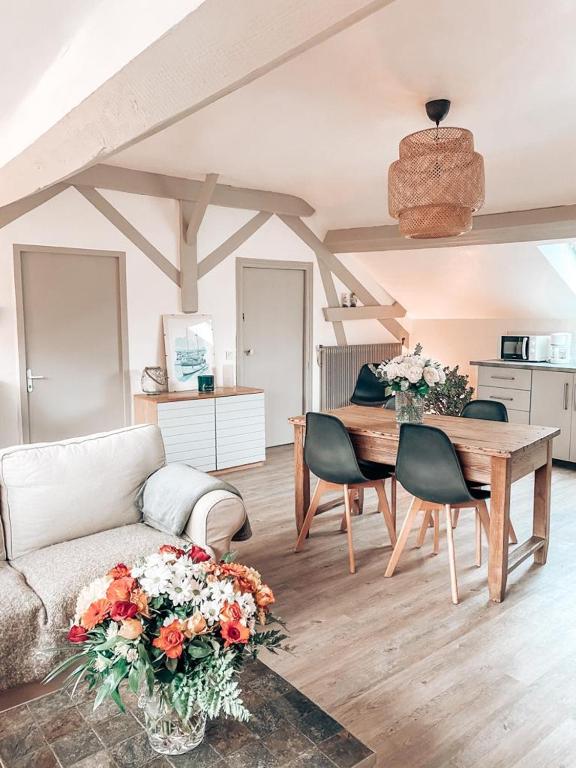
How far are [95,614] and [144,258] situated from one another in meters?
4.45

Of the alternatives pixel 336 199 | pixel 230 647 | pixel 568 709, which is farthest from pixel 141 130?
pixel 336 199

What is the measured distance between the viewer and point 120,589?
142 centimetres

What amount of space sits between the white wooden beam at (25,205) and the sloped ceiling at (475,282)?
134 inches

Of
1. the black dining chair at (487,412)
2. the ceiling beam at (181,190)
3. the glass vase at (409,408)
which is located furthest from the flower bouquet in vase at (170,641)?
the ceiling beam at (181,190)

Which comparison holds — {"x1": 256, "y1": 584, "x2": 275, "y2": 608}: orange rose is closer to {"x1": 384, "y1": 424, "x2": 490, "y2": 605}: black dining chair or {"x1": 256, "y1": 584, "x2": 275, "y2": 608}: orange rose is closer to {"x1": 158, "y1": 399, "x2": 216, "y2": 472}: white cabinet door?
{"x1": 384, "y1": 424, "x2": 490, "y2": 605}: black dining chair

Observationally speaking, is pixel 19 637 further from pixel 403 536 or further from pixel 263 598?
pixel 403 536

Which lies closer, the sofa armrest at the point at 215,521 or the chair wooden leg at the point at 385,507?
the sofa armrest at the point at 215,521

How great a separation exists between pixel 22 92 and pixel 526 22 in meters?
2.08

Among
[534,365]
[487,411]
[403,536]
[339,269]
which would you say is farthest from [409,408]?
[339,269]

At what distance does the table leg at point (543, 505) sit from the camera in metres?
3.49

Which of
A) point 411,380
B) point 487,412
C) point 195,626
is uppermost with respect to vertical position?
point 411,380

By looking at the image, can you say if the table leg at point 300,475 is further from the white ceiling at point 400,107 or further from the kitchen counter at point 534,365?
the kitchen counter at point 534,365

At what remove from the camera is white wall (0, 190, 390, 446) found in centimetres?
474

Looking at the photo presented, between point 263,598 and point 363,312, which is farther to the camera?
point 363,312
